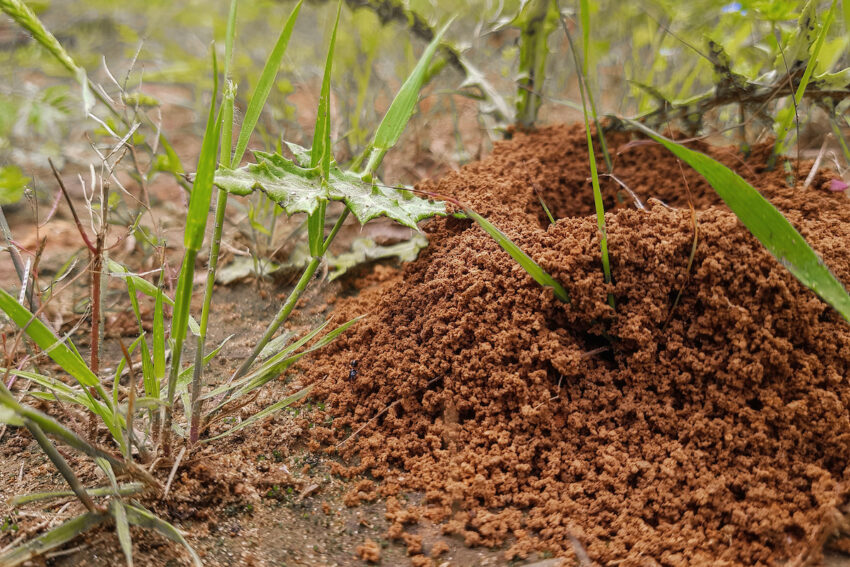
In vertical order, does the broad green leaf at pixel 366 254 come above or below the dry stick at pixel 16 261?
above

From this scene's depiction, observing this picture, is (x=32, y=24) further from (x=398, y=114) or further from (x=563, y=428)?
(x=563, y=428)

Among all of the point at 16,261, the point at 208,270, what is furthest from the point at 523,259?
the point at 16,261

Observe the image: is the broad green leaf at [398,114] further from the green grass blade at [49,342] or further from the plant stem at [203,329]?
the green grass blade at [49,342]

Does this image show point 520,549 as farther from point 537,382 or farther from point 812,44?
point 812,44

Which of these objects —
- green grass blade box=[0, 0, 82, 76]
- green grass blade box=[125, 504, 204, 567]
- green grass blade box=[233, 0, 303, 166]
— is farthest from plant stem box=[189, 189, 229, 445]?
green grass blade box=[0, 0, 82, 76]

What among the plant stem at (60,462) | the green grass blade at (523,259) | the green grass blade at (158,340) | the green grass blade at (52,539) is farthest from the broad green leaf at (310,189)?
the green grass blade at (52,539)
